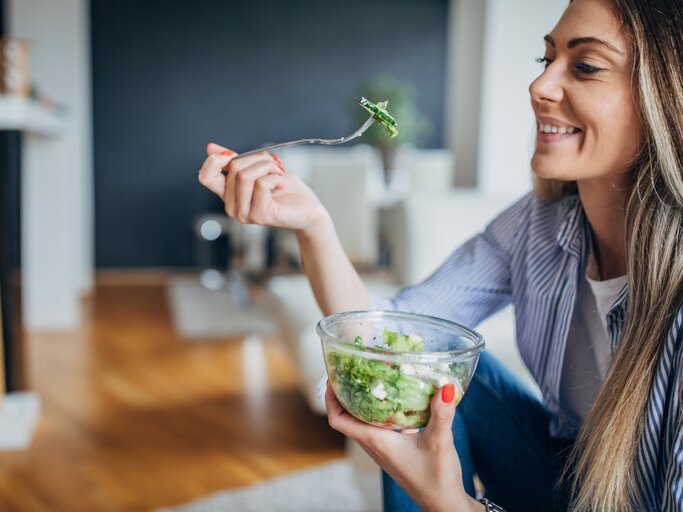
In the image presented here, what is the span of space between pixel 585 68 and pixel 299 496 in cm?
149

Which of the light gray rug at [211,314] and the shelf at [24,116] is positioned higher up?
the shelf at [24,116]

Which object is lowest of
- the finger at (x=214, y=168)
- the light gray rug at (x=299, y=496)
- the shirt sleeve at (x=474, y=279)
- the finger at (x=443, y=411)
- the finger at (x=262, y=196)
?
the light gray rug at (x=299, y=496)

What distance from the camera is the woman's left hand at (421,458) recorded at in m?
0.79

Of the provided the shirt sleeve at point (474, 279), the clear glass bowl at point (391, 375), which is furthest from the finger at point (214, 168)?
the shirt sleeve at point (474, 279)

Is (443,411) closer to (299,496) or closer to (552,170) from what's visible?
(552,170)

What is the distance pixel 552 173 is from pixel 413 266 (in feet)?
5.34

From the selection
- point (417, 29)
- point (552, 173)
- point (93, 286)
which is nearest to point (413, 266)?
point (552, 173)

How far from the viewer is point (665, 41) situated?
90cm

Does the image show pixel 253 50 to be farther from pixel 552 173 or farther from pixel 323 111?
pixel 552 173

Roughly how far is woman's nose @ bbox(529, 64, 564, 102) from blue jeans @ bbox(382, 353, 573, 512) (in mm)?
478

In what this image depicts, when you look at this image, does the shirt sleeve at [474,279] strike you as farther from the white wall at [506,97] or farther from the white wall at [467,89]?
the white wall at [467,89]

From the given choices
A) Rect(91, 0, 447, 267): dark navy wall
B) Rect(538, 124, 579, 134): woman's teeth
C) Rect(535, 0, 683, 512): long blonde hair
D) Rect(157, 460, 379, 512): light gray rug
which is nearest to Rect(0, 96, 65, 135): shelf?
Rect(157, 460, 379, 512): light gray rug

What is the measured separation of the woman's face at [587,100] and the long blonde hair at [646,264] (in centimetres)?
2

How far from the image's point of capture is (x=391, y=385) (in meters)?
0.76
